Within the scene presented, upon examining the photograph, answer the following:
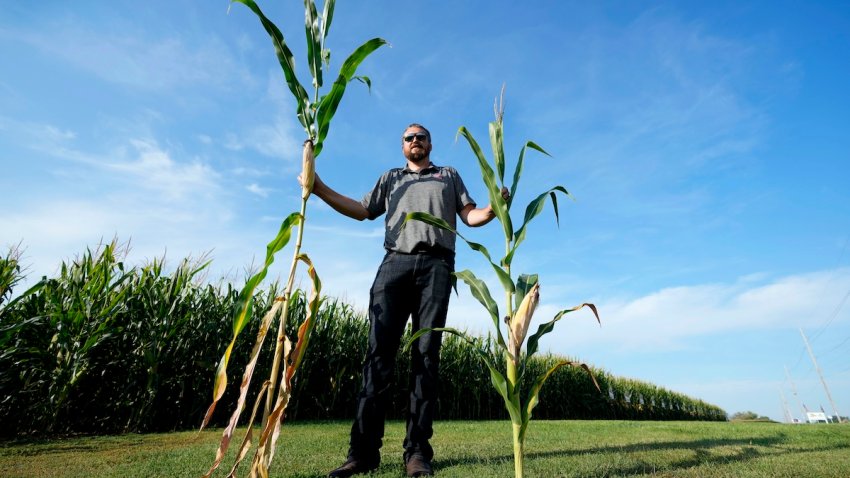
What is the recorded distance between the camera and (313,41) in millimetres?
2480

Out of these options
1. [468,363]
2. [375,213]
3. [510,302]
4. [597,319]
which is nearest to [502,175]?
[510,302]

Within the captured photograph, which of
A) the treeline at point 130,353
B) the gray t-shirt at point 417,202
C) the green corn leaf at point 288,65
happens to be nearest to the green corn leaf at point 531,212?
the gray t-shirt at point 417,202

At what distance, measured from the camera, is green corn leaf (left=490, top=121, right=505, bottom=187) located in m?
2.34

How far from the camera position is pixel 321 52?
2.52 metres

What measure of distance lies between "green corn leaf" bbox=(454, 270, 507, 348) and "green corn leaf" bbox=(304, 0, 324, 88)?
1212mm

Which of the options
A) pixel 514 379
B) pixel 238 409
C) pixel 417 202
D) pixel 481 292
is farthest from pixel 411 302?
pixel 238 409

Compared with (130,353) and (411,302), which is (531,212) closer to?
(411,302)

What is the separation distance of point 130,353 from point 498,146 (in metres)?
4.85

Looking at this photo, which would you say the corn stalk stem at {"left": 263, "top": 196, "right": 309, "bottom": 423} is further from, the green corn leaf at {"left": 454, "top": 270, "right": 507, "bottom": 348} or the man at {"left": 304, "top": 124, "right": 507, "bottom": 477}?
the green corn leaf at {"left": 454, "top": 270, "right": 507, "bottom": 348}

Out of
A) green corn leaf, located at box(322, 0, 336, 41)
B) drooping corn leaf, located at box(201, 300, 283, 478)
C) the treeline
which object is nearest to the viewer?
drooping corn leaf, located at box(201, 300, 283, 478)

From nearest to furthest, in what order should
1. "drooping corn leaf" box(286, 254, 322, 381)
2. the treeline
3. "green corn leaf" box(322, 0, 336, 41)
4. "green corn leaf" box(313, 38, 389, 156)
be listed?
"drooping corn leaf" box(286, 254, 322, 381)
"green corn leaf" box(313, 38, 389, 156)
"green corn leaf" box(322, 0, 336, 41)
the treeline

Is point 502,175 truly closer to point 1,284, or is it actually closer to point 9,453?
point 9,453

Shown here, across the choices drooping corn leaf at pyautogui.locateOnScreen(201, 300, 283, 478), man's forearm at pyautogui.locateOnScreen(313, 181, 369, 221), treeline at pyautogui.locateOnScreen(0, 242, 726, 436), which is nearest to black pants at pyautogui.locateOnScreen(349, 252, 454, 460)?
man's forearm at pyautogui.locateOnScreen(313, 181, 369, 221)

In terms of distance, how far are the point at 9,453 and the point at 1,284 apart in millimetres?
1940
